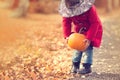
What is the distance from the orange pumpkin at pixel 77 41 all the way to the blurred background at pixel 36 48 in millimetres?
106

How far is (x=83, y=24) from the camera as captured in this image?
7.55 ft

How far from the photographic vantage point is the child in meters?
2.22

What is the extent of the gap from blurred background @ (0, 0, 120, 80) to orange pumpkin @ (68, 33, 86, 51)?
0.35ft

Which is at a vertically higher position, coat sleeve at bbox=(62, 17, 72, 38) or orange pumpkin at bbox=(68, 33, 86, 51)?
coat sleeve at bbox=(62, 17, 72, 38)

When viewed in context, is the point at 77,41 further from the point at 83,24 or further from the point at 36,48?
the point at 36,48

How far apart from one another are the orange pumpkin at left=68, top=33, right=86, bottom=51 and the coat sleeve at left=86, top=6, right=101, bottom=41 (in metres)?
0.04

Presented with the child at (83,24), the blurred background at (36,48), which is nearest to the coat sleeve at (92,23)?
the child at (83,24)

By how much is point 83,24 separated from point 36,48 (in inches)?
10.9

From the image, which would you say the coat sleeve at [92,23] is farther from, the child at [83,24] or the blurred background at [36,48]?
the blurred background at [36,48]

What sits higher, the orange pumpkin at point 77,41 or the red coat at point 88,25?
the red coat at point 88,25

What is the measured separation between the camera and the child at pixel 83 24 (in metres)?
2.22

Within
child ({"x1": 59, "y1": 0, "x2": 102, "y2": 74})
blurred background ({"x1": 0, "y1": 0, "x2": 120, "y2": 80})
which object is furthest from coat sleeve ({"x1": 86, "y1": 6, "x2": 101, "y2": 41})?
blurred background ({"x1": 0, "y1": 0, "x2": 120, "y2": 80})

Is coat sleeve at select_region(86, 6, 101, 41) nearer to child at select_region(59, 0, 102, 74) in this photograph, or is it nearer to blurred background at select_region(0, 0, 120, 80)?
child at select_region(59, 0, 102, 74)

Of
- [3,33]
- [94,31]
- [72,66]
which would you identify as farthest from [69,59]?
[3,33]
